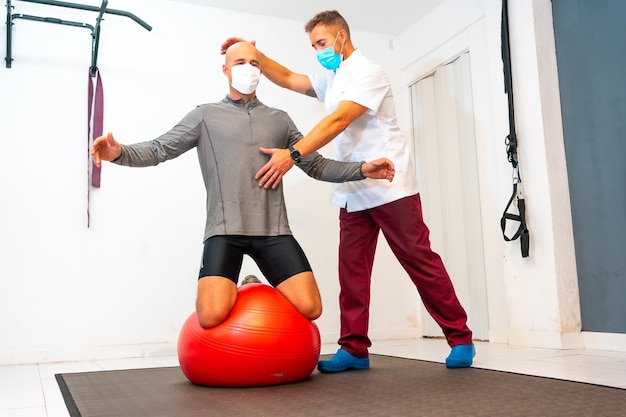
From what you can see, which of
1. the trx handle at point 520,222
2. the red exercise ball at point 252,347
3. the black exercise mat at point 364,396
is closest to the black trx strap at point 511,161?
the trx handle at point 520,222

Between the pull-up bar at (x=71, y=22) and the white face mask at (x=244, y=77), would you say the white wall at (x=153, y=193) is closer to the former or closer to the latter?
the pull-up bar at (x=71, y=22)

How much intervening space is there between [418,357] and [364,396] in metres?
1.20

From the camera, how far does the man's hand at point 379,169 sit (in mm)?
2438

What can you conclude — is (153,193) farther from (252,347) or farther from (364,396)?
(364,396)

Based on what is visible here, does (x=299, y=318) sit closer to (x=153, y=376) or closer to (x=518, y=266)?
(x=153, y=376)

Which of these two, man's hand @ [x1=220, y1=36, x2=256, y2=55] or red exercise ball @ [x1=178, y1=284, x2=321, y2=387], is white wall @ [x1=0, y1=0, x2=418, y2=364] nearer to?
man's hand @ [x1=220, y1=36, x2=256, y2=55]

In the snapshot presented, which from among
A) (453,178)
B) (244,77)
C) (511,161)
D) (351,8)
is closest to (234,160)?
(244,77)

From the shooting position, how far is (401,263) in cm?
264

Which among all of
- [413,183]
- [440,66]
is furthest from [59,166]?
[440,66]

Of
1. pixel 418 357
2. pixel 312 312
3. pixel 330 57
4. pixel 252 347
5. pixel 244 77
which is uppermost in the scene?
pixel 330 57

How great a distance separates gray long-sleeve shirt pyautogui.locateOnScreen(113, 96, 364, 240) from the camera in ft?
7.82

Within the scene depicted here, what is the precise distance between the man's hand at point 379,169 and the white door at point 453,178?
5.37 ft

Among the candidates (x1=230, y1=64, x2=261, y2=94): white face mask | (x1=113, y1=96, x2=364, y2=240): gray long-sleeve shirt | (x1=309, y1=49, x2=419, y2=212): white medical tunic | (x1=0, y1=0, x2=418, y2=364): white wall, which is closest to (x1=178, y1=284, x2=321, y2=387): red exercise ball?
(x1=113, y1=96, x2=364, y2=240): gray long-sleeve shirt

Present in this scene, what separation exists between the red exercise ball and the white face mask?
881 millimetres
